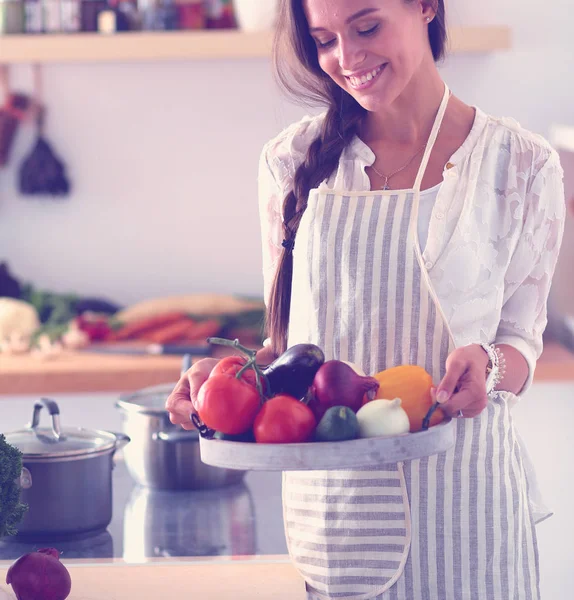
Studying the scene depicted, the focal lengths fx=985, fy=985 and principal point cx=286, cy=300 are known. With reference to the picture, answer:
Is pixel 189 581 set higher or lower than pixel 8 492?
lower

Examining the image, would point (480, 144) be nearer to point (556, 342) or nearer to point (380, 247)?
point (380, 247)

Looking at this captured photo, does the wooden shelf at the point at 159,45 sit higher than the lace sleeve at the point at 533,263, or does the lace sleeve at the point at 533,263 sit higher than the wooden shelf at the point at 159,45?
the wooden shelf at the point at 159,45

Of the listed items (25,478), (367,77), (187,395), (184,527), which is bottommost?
(184,527)

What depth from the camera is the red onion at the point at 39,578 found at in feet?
3.22

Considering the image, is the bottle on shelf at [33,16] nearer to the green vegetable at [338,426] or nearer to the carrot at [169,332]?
the carrot at [169,332]

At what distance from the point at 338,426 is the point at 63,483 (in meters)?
0.52

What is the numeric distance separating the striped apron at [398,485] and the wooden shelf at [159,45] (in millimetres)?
1412

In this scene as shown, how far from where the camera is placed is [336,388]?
98cm

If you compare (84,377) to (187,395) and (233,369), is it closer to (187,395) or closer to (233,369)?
(187,395)

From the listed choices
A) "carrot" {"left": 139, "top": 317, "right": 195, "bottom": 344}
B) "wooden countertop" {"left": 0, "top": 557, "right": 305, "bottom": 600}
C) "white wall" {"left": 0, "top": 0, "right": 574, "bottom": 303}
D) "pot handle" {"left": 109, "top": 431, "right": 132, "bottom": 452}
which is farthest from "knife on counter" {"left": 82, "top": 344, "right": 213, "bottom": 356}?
"wooden countertop" {"left": 0, "top": 557, "right": 305, "bottom": 600}

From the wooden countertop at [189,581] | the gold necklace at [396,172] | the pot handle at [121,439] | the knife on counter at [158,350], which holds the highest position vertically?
the gold necklace at [396,172]

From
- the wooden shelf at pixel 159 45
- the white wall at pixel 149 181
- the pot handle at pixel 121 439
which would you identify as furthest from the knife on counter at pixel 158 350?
the pot handle at pixel 121 439

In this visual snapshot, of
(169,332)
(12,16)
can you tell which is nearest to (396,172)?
(169,332)

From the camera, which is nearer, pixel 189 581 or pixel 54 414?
pixel 189 581
